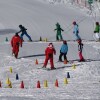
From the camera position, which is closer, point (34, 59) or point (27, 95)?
point (27, 95)

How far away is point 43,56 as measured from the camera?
30.1 m

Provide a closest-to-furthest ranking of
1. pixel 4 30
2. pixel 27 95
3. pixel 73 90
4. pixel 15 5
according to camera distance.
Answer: pixel 27 95 < pixel 73 90 < pixel 4 30 < pixel 15 5

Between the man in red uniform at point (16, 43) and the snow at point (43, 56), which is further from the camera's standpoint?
the man in red uniform at point (16, 43)

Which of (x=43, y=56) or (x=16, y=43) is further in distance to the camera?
(x=43, y=56)

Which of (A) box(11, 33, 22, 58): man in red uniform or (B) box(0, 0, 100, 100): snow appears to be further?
(A) box(11, 33, 22, 58): man in red uniform

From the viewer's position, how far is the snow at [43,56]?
Result: 21.3 metres

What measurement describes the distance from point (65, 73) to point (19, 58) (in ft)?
13.2

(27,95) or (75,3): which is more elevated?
(75,3)

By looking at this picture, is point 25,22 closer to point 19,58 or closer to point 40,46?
point 40,46

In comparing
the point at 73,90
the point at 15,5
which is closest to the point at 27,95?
the point at 73,90

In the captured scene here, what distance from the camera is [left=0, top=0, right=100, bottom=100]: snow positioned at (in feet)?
70.0

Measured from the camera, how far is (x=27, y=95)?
20.5 m

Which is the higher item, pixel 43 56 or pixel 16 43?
pixel 16 43

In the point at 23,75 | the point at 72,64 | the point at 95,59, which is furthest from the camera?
the point at 95,59
